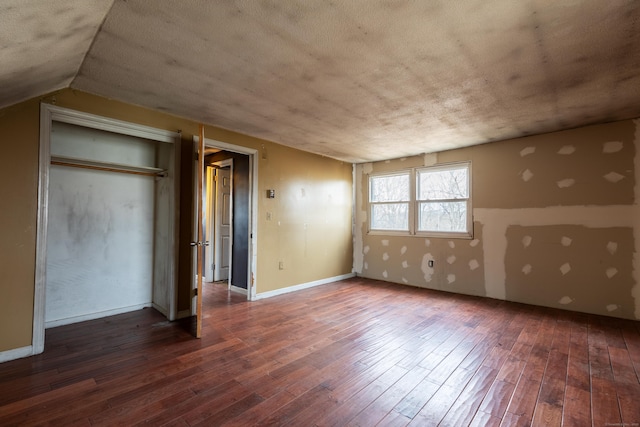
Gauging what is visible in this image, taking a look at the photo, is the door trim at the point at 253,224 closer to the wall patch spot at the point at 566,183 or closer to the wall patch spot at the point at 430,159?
the wall patch spot at the point at 430,159

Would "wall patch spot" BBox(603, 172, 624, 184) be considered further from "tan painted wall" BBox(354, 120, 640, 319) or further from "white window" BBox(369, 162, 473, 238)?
"white window" BBox(369, 162, 473, 238)

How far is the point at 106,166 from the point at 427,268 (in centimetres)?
490

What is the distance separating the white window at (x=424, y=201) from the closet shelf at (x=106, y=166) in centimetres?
383

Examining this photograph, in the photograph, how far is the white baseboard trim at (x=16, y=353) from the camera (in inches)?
93.7

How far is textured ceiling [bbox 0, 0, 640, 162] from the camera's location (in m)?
1.68

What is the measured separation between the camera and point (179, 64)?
7.59ft

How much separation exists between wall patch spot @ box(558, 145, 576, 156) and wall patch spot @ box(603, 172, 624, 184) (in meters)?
0.47

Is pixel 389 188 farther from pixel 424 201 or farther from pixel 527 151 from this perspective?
pixel 527 151

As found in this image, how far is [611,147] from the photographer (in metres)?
3.64

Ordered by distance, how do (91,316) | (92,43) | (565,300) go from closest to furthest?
1. (92,43)
2. (91,316)
3. (565,300)

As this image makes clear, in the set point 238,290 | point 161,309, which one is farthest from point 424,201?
point 161,309

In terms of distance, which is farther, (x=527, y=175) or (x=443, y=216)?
(x=443, y=216)

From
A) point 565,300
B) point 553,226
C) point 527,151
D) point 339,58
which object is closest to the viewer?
point 339,58

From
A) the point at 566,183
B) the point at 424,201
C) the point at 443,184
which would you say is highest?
the point at 443,184
